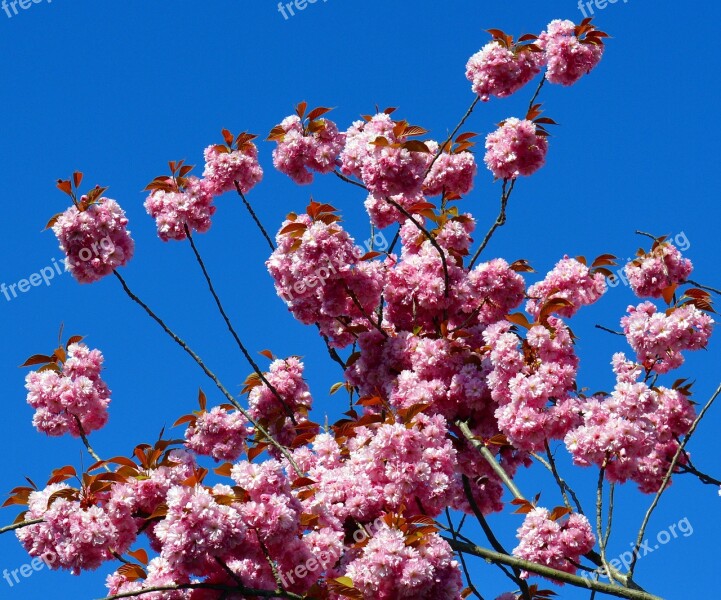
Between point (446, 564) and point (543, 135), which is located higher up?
point (543, 135)

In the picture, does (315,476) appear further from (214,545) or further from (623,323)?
(623,323)

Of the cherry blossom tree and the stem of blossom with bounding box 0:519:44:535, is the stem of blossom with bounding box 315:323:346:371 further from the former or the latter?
the stem of blossom with bounding box 0:519:44:535

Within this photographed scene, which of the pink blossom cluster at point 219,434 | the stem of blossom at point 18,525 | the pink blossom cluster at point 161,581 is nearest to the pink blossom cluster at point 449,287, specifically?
the pink blossom cluster at point 219,434

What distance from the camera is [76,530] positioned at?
433cm

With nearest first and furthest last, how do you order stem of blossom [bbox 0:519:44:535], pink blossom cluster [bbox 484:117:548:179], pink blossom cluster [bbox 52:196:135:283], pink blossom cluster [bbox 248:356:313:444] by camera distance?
stem of blossom [bbox 0:519:44:535]
pink blossom cluster [bbox 52:196:135:283]
pink blossom cluster [bbox 484:117:548:179]
pink blossom cluster [bbox 248:356:313:444]

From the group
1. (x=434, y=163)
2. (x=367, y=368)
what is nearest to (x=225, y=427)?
(x=367, y=368)

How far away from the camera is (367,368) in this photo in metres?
6.09

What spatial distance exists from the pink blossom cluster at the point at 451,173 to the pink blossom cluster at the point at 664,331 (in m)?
1.63

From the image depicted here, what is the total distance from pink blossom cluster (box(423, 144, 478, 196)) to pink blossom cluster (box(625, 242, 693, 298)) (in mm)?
1421

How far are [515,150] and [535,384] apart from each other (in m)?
1.92

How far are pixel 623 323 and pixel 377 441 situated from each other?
210cm

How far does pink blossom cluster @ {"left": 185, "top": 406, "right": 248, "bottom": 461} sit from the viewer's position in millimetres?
6703

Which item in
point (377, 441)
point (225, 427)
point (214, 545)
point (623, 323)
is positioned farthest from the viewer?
point (225, 427)

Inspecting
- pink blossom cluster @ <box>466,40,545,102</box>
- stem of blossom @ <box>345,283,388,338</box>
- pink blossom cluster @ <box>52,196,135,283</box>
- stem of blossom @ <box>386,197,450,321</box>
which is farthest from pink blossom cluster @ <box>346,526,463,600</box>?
pink blossom cluster @ <box>466,40,545,102</box>
